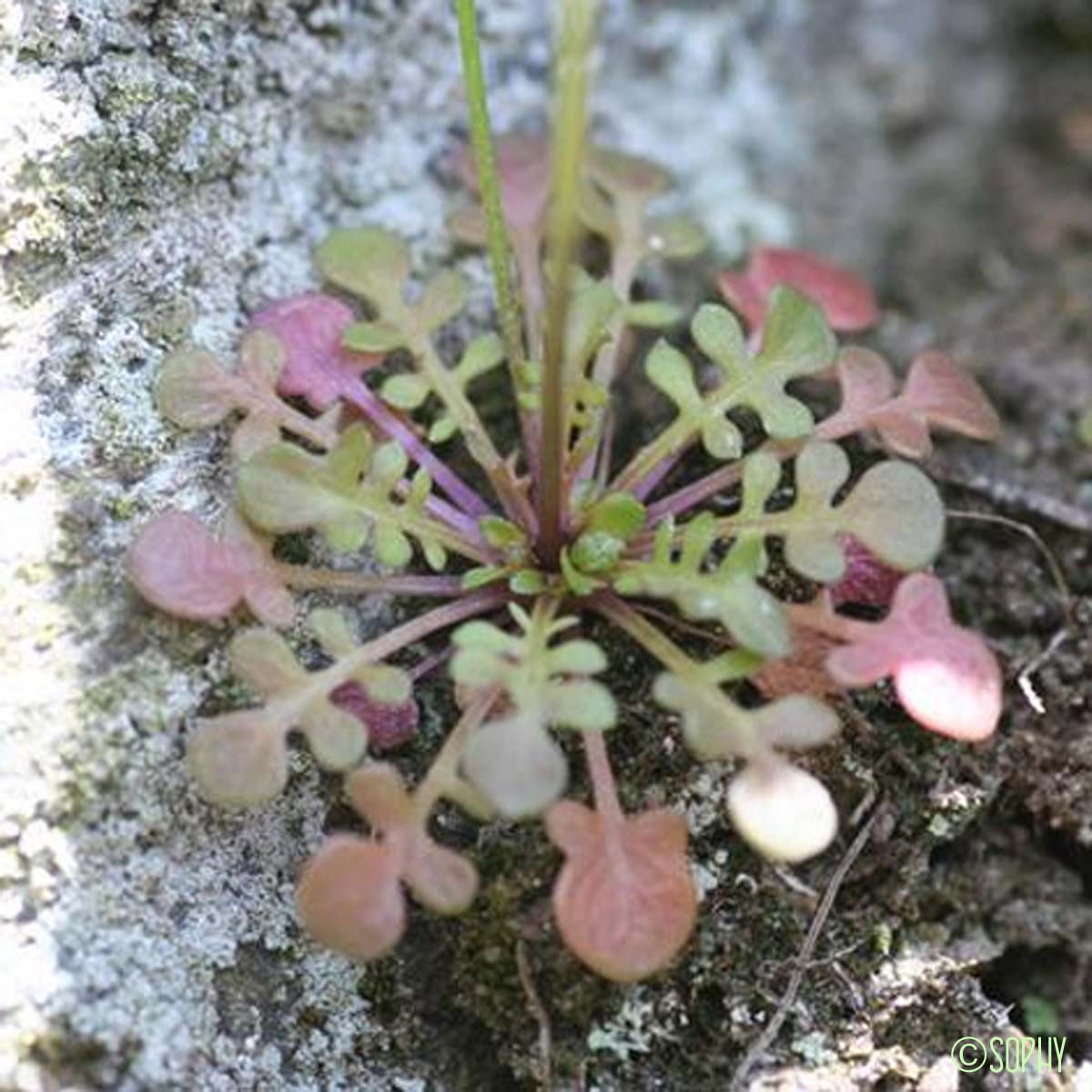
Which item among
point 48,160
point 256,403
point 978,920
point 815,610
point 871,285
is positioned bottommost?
point 978,920

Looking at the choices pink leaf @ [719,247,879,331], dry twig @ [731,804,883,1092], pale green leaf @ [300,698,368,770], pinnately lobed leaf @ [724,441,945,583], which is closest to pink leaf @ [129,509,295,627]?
pale green leaf @ [300,698,368,770]

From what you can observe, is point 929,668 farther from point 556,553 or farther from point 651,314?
point 651,314

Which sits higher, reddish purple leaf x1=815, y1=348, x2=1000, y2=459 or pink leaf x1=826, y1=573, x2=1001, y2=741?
reddish purple leaf x1=815, y1=348, x2=1000, y2=459

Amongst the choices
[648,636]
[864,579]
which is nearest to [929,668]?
[864,579]

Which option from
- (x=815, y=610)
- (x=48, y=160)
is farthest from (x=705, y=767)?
(x=48, y=160)

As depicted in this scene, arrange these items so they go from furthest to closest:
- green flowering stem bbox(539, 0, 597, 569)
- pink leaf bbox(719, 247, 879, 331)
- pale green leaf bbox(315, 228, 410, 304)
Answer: pink leaf bbox(719, 247, 879, 331), pale green leaf bbox(315, 228, 410, 304), green flowering stem bbox(539, 0, 597, 569)

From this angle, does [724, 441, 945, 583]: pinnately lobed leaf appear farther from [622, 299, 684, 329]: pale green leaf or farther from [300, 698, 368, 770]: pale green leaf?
[300, 698, 368, 770]: pale green leaf

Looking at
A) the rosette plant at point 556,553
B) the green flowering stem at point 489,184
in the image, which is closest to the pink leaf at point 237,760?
the rosette plant at point 556,553

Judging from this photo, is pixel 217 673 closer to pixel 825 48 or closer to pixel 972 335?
pixel 972 335
